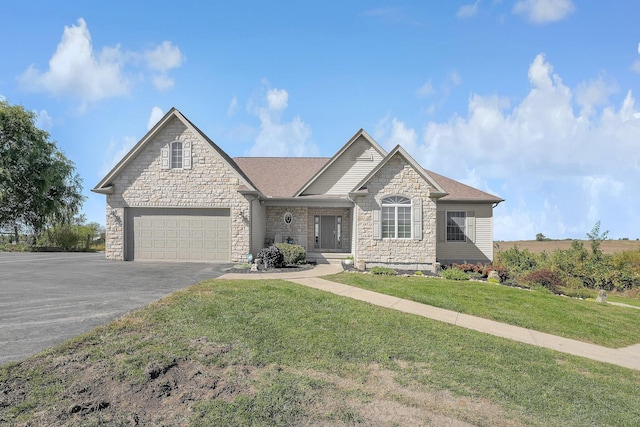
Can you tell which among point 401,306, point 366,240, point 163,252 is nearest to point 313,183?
point 366,240

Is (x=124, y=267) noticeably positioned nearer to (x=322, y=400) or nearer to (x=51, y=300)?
(x=51, y=300)

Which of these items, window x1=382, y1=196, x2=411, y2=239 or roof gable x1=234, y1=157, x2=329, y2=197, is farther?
roof gable x1=234, y1=157, x2=329, y2=197

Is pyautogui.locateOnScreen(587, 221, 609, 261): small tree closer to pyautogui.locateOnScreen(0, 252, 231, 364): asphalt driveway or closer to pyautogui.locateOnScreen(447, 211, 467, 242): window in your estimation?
pyautogui.locateOnScreen(447, 211, 467, 242): window

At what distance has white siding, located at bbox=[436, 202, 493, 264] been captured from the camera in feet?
63.8

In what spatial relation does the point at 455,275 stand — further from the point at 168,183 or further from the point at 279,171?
the point at 168,183

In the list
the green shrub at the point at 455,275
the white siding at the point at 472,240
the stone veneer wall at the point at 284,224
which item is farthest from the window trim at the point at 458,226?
the stone veneer wall at the point at 284,224

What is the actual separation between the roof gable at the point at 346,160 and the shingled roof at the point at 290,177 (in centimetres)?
151

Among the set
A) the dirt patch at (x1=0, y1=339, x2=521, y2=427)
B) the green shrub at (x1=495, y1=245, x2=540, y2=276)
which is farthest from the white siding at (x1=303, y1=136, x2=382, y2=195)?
the dirt patch at (x1=0, y1=339, x2=521, y2=427)

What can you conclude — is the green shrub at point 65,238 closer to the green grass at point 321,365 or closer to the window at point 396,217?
the window at point 396,217

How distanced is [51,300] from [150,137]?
10.3m

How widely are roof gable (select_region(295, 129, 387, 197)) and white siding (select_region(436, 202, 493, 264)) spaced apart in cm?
450

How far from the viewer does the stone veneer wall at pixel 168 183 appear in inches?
675

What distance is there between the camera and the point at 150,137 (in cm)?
1708

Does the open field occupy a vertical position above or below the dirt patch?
above
